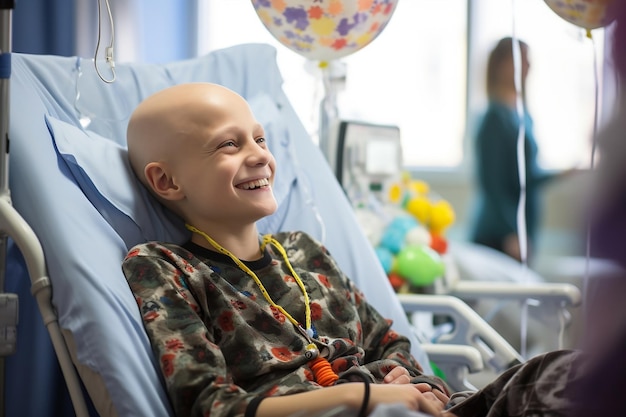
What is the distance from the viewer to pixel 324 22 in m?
1.91

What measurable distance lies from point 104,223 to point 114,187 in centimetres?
9

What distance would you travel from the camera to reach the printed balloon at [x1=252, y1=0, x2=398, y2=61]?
74.8 inches

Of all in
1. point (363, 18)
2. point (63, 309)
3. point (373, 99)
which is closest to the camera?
point (63, 309)

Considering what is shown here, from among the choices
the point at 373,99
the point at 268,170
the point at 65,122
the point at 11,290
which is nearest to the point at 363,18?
the point at 268,170

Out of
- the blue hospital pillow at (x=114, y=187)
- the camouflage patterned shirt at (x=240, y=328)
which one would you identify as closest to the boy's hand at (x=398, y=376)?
the camouflage patterned shirt at (x=240, y=328)

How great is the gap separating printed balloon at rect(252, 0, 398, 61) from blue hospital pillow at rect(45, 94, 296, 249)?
56 centimetres

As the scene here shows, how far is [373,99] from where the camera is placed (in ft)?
15.9

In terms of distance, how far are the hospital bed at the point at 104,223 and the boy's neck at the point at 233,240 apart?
79 mm

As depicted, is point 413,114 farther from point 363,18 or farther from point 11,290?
point 11,290

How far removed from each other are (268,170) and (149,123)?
23cm

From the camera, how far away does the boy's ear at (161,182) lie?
1.46 m

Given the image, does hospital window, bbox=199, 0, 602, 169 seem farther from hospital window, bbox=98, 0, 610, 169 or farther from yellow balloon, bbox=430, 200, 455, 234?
yellow balloon, bbox=430, 200, 455, 234

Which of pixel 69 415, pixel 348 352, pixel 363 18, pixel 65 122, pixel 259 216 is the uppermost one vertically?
pixel 363 18

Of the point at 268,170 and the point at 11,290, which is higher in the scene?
the point at 268,170
